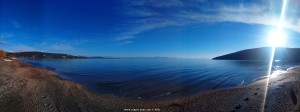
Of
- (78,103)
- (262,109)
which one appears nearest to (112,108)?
(78,103)

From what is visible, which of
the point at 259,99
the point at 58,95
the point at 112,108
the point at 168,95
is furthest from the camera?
the point at 168,95

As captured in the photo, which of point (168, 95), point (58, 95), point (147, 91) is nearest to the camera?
point (58, 95)

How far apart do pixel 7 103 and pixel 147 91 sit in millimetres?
14284

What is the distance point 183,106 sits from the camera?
1639cm

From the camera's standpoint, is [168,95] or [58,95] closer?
[58,95]

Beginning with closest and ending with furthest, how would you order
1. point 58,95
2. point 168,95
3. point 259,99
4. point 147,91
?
point 259,99 < point 58,95 < point 168,95 < point 147,91

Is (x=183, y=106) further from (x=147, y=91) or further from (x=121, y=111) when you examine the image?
(x=147, y=91)

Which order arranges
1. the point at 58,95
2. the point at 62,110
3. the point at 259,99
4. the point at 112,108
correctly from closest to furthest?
1. the point at 62,110
2. the point at 112,108
3. the point at 259,99
4. the point at 58,95

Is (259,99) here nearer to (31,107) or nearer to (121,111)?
(121,111)

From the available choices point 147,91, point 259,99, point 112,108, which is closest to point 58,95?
point 112,108

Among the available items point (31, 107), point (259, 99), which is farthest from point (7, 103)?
point (259, 99)

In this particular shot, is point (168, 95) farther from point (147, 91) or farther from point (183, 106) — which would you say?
point (183, 106)

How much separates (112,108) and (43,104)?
6.03 meters

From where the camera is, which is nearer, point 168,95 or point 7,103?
point 7,103
